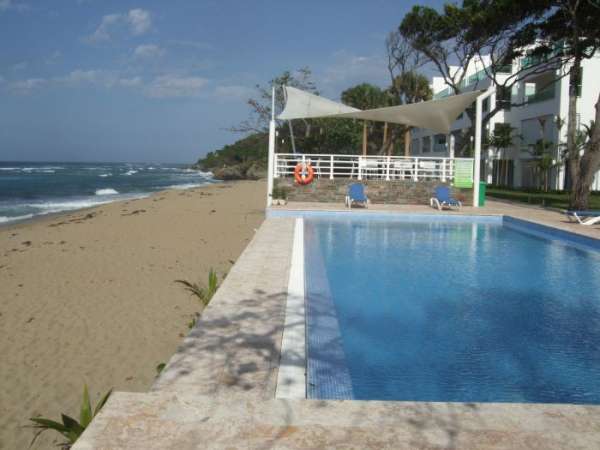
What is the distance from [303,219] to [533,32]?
10.9 meters

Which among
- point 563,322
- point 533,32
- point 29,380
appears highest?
point 533,32

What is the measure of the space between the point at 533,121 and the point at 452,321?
26.1 metres

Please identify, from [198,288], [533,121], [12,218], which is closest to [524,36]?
[533,121]

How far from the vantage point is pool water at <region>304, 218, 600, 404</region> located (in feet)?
10.3

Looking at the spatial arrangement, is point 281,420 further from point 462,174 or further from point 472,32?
point 472,32

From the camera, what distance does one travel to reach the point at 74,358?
433cm

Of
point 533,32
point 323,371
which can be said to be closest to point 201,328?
point 323,371

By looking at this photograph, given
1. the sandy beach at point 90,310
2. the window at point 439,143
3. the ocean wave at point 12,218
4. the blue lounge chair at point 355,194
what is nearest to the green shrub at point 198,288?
the sandy beach at point 90,310

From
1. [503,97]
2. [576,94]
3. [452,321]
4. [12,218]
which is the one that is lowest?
[12,218]

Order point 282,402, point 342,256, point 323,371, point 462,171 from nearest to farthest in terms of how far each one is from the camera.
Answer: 1. point 282,402
2. point 323,371
3. point 342,256
4. point 462,171

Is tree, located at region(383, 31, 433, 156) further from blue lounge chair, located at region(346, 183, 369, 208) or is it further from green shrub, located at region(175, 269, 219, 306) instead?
green shrub, located at region(175, 269, 219, 306)

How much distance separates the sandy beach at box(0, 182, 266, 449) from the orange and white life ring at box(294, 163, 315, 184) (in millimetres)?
2997

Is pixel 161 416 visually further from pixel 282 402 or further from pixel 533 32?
pixel 533 32

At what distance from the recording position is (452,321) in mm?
4527
